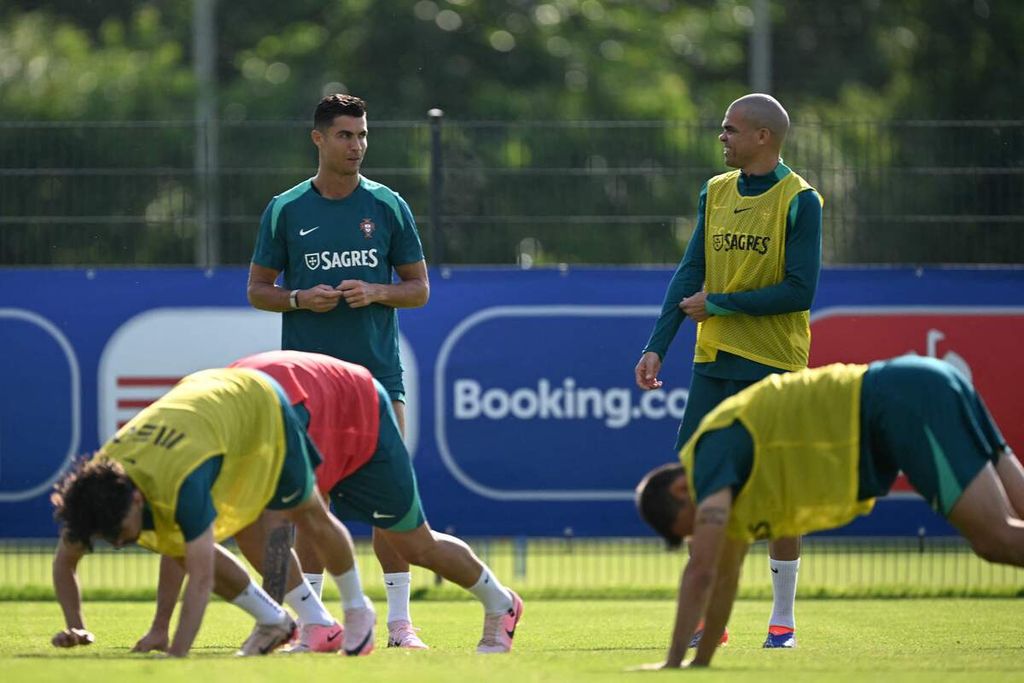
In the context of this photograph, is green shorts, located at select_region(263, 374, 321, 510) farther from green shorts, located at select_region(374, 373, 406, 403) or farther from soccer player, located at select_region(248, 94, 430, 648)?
green shorts, located at select_region(374, 373, 406, 403)

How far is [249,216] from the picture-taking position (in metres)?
14.0

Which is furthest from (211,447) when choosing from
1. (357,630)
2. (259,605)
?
(357,630)

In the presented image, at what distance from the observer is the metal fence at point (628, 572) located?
1300cm

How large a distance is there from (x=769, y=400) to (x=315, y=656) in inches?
81.5

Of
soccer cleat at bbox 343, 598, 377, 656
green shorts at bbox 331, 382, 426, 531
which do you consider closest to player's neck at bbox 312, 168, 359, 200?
green shorts at bbox 331, 382, 426, 531

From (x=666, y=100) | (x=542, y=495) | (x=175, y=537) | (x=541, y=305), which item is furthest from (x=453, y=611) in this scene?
(x=666, y=100)

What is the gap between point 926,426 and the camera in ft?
24.1

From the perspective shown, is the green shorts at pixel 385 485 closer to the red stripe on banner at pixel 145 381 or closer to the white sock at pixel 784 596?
the white sock at pixel 784 596

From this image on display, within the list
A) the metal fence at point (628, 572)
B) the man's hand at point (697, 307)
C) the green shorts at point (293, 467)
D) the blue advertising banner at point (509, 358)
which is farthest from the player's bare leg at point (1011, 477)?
the blue advertising banner at point (509, 358)

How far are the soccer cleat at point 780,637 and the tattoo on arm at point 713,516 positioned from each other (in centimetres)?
242

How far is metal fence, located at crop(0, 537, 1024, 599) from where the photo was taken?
1300 centimetres

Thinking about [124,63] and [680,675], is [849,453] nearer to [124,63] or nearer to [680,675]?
Result: [680,675]

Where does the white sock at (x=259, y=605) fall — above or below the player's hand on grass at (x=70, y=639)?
above

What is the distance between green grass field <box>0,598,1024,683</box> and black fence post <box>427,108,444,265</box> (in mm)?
2521
